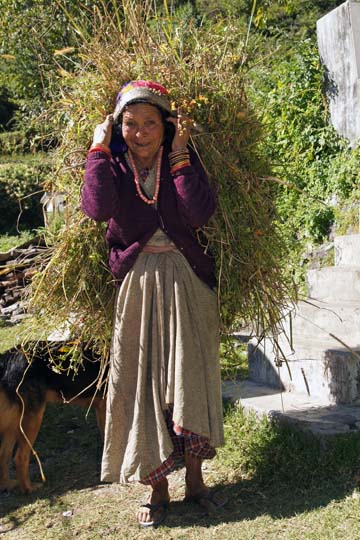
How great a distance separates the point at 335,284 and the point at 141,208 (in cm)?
250

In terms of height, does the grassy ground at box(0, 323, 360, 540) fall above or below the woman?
below

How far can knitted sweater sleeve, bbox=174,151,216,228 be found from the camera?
3344mm

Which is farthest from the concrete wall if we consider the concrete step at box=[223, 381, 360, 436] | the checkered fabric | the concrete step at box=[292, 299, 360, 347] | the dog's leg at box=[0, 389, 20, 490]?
the dog's leg at box=[0, 389, 20, 490]

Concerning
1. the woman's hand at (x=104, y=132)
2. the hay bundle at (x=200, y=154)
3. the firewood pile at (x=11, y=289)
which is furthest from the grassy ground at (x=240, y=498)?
the firewood pile at (x=11, y=289)

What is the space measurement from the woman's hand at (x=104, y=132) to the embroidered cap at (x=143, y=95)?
5 centimetres

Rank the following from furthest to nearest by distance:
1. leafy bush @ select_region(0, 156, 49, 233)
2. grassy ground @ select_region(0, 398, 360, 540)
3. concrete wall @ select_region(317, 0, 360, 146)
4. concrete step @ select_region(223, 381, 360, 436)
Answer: leafy bush @ select_region(0, 156, 49, 233) → concrete wall @ select_region(317, 0, 360, 146) → concrete step @ select_region(223, 381, 360, 436) → grassy ground @ select_region(0, 398, 360, 540)

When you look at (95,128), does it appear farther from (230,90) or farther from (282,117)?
(282,117)

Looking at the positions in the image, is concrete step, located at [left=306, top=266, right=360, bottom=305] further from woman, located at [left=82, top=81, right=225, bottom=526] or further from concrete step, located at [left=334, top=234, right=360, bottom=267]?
woman, located at [left=82, top=81, right=225, bottom=526]

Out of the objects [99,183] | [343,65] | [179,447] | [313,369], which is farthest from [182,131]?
[343,65]

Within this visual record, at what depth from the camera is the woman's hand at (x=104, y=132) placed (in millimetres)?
3447

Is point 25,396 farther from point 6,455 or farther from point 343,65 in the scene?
point 343,65

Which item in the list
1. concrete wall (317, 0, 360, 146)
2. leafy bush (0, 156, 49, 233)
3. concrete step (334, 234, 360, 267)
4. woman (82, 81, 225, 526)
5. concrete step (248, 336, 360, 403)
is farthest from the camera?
leafy bush (0, 156, 49, 233)

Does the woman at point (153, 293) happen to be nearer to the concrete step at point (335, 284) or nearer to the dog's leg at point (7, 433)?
the dog's leg at point (7, 433)

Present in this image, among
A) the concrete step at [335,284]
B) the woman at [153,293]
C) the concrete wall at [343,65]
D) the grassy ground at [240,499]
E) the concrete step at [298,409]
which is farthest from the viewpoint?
the concrete wall at [343,65]
